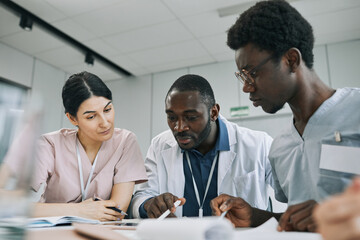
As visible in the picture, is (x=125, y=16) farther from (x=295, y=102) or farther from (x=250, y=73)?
(x=295, y=102)

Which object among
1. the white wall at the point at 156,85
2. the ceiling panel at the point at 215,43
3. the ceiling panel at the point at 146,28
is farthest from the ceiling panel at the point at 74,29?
the ceiling panel at the point at 215,43

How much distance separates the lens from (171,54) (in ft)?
13.5

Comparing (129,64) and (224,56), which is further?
(129,64)

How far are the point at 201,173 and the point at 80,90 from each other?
79 centimetres

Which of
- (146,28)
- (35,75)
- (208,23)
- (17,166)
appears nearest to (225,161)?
(17,166)

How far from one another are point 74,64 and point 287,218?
13.9 feet

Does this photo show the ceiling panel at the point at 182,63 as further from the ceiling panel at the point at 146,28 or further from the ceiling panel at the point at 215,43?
the ceiling panel at the point at 215,43

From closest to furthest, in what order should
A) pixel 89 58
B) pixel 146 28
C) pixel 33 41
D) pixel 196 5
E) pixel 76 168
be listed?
pixel 76 168, pixel 196 5, pixel 146 28, pixel 33 41, pixel 89 58

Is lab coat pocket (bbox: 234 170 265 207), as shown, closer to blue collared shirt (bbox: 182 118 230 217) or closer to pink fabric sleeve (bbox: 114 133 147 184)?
blue collared shirt (bbox: 182 118 230 217)

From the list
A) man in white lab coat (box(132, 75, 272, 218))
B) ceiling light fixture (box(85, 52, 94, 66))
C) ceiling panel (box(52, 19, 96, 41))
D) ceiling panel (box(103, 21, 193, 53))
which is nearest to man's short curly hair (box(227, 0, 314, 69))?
man in white lab coat (box(132, 75, 272, 218))

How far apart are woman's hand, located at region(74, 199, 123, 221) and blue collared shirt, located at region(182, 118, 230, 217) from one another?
1.48 ft

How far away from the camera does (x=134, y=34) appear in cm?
356

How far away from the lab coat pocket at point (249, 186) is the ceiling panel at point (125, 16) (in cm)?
211

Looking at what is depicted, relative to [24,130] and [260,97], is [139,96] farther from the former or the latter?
[24,130]
